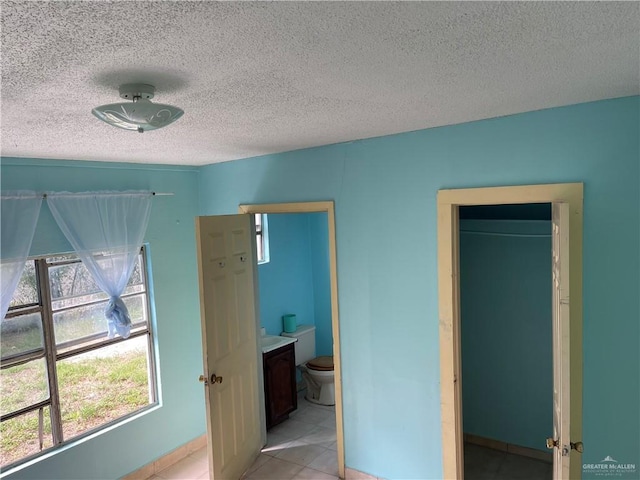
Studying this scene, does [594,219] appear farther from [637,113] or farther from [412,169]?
[412,169]

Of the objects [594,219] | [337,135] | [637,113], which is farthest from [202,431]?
[637,113]

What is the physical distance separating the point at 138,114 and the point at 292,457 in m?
3.02

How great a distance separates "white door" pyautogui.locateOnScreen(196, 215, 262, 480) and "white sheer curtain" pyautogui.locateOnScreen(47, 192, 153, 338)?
2.24ft

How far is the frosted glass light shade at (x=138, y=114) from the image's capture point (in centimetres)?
142

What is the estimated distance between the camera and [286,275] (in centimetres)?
492

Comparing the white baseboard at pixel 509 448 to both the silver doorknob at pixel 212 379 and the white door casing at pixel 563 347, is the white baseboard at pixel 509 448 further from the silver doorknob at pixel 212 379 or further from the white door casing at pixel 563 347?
the silver doorknob at pixel 212 379

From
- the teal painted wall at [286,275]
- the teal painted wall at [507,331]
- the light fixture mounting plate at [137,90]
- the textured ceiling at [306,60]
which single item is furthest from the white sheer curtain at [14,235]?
the teal painted wall at [507,331]

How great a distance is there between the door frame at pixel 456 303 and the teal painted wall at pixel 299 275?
2.37m

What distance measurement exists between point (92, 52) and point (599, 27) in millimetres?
1333

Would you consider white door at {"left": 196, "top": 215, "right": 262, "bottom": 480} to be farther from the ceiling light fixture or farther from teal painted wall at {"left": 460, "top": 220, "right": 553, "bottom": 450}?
teal painted wall at {"left": 460, "top": 220, "right": 553, "bottom": 450}

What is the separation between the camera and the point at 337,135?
2666 mm

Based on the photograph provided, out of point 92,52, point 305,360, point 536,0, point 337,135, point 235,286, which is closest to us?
point 536,0

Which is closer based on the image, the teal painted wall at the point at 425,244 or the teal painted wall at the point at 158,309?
the teal painted wall at the point at 425,244

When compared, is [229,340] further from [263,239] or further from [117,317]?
[263,239]
